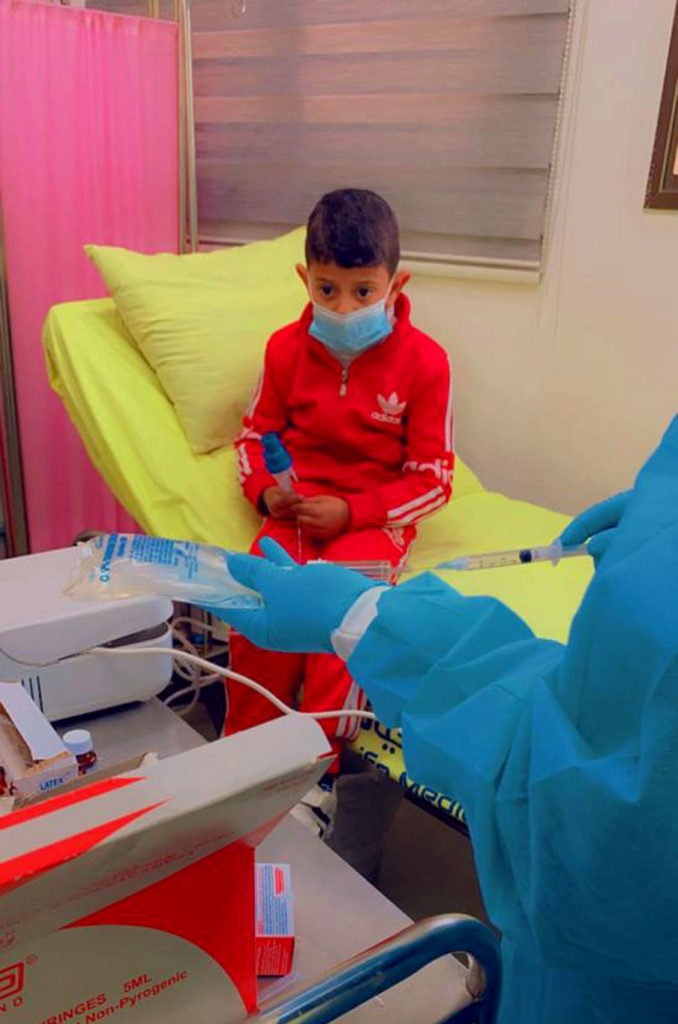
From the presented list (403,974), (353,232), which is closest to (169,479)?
(353,232)

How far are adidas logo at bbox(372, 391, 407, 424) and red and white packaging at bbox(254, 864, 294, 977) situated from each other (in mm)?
1168

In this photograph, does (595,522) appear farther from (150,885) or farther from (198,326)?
(198,326)

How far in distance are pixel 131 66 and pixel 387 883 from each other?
2.06m

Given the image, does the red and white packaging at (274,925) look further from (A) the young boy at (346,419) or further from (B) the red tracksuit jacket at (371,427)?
(B) the red tracksuit jacket at (371,427)

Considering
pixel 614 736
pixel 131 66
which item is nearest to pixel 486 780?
pixel 614 736

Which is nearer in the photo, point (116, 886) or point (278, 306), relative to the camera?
point (116, 886)

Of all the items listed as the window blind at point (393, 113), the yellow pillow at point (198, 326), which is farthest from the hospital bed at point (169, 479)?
the window blind at point (393, 113)

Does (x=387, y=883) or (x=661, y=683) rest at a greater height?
(x=661, y=683)

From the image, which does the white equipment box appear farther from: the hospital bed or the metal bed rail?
the hospital bed

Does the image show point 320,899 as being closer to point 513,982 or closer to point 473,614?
point 513,982

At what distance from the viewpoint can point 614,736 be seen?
0.53 m

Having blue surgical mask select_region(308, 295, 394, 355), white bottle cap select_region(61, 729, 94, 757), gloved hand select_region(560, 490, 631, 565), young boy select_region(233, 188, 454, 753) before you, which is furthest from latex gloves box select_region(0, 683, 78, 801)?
blue surgical mask select_region(308, 295, 394, 355)

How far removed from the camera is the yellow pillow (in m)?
1.98

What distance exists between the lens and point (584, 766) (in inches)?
20.0
